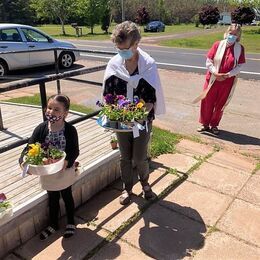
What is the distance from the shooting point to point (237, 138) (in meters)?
6.10

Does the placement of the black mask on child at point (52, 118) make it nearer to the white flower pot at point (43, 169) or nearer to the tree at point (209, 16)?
the white flower pot at point (43, 169)

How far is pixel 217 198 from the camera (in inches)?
158

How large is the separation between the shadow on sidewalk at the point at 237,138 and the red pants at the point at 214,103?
9.5 inches

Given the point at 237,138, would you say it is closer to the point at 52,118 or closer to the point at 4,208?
the point at 52,118

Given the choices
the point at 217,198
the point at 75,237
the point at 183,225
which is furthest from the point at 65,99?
the point at 217,198

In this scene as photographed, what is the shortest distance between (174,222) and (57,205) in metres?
1.18

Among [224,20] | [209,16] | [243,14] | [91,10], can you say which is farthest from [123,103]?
[224,20]

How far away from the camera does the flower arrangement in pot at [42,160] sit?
2781 mm

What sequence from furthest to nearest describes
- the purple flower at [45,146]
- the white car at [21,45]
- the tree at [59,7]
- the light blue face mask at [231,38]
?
the tree at [59,7] → the white car at [21,45] → the light blue face mask at [231,38] → the purple flower at [45,146]

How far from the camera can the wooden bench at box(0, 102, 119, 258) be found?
3.13 m

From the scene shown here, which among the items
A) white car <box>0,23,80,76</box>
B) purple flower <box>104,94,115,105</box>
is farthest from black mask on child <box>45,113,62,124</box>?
white car <box>0,23,80,76</box>

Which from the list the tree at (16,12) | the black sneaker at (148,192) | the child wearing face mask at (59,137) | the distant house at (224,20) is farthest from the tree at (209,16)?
the child wearing face mask at (59,137)

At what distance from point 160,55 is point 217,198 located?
14.9m

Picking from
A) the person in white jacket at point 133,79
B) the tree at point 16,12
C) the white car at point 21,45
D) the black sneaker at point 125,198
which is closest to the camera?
the person in white jacket at point 133,79
